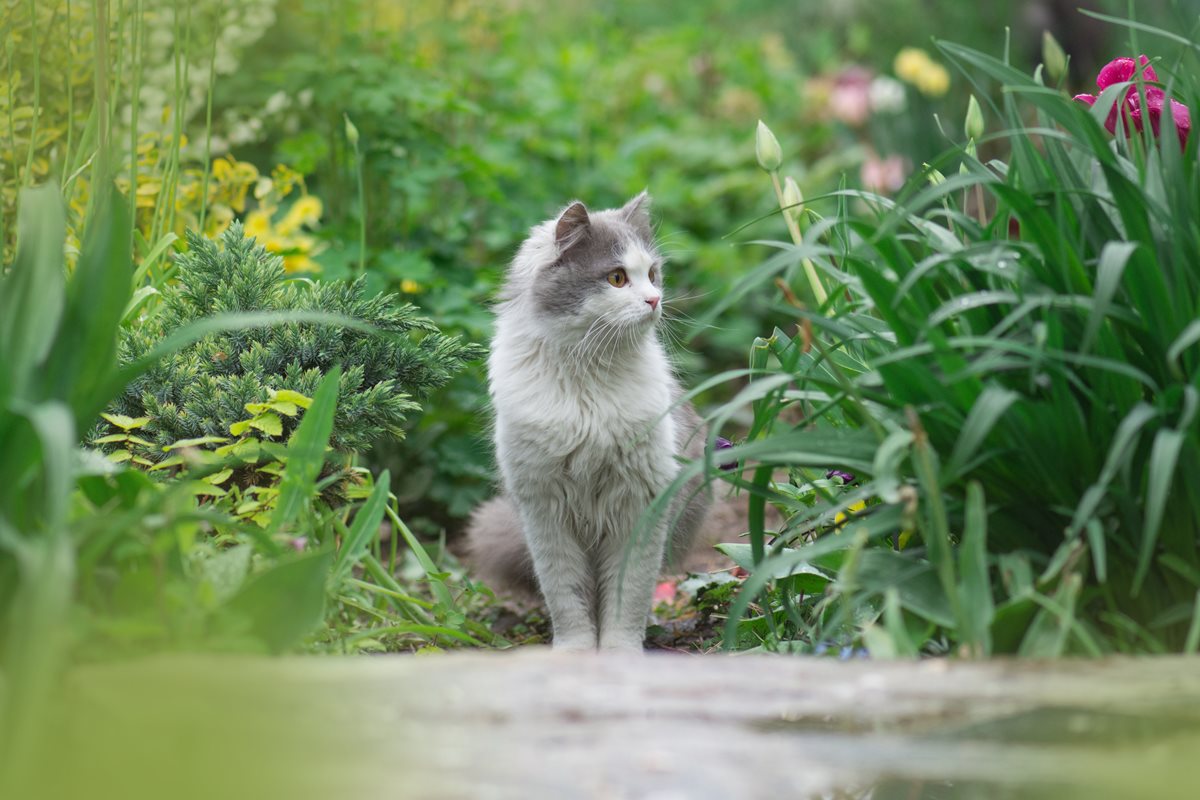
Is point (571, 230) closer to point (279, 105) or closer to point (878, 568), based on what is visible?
point (878, 568)

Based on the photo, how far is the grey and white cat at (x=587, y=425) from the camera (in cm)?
321

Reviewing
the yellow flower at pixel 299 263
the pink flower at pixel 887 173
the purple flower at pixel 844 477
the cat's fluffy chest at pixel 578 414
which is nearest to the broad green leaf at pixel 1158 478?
the purple flower at pixel 844 477

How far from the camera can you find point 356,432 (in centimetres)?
300

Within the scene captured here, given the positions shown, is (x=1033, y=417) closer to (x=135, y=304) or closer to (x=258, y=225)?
(x=135, y=304)

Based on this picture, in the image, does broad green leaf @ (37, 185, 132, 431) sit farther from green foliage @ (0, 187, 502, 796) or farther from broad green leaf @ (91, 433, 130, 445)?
broad green leaf @ (91, 433, 130, 445)

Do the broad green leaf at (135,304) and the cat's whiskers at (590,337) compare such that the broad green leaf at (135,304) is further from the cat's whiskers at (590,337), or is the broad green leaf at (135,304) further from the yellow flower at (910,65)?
the yellow flower at (910,65)

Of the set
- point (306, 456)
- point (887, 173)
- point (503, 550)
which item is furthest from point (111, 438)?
point (887, 173)

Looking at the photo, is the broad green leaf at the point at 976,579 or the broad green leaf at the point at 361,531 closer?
the broad green leaf at the point at 976,579

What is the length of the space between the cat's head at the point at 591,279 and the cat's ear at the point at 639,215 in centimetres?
8

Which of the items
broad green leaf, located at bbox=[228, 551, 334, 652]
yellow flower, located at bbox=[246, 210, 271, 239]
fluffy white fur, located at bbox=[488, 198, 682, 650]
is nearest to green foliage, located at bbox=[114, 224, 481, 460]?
fluffy white fur, located at bbox=[488, 198, 682, 650]

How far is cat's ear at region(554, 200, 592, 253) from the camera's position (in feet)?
10.9

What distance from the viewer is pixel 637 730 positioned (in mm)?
1719

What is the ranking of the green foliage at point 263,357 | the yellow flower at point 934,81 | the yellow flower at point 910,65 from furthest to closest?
the yellow flower at point 934,81, the yellow flower at point 910,65, the green foliage at point 263,357

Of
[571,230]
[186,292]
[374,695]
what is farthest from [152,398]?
[374,695]
